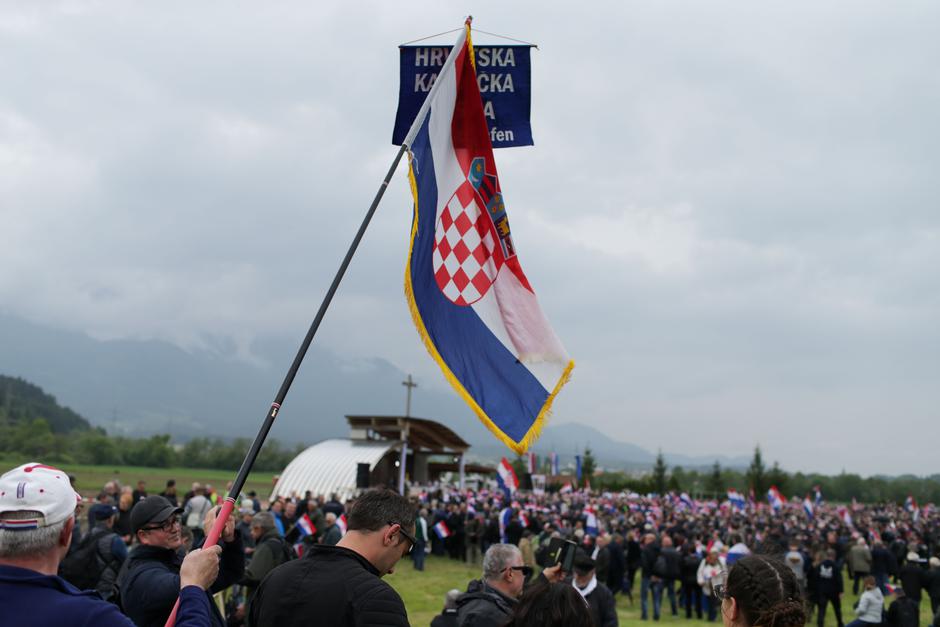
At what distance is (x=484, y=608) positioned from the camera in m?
4.43

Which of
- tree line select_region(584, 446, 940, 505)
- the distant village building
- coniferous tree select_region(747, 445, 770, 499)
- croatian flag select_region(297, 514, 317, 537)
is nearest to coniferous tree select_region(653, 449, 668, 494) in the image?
tree line select_region(584, 446, 940, 505)

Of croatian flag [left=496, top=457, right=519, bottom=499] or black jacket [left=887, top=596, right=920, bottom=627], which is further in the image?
croatian flag [left=496, top=457, right=519, bottom=499]

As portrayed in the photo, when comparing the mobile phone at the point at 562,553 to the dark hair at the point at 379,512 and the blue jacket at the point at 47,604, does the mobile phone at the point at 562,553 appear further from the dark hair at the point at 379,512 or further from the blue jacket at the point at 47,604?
the blue jacket at the point at 47,604

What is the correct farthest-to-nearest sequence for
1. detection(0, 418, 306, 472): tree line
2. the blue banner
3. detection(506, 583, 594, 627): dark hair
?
1. detection(0, 418, 306, 472): tree line
2. the blue banner
3. detection(506, 583, 594, 627): dark hair

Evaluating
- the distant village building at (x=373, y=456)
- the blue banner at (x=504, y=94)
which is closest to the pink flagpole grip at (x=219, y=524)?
the blue banner at (x=504, y=94)

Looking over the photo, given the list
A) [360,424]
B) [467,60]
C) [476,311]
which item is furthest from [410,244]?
[360,424]

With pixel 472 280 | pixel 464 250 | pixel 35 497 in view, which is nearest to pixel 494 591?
pixel 472 280

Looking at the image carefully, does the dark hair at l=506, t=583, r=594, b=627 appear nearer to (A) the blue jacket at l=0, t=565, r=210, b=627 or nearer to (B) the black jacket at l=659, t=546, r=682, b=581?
(A) the blue jacket at l=0, t=565, r=210, b=627

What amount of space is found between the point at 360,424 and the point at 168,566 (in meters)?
37.4

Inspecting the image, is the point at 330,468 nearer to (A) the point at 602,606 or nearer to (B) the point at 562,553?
(A) the point at 602,606

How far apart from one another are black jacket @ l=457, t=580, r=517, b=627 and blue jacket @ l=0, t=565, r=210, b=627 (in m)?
2.69

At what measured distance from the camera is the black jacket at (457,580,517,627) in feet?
14.4

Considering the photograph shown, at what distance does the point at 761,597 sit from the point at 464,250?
3.85 metres

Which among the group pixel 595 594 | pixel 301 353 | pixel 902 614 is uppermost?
pixel 301 353
